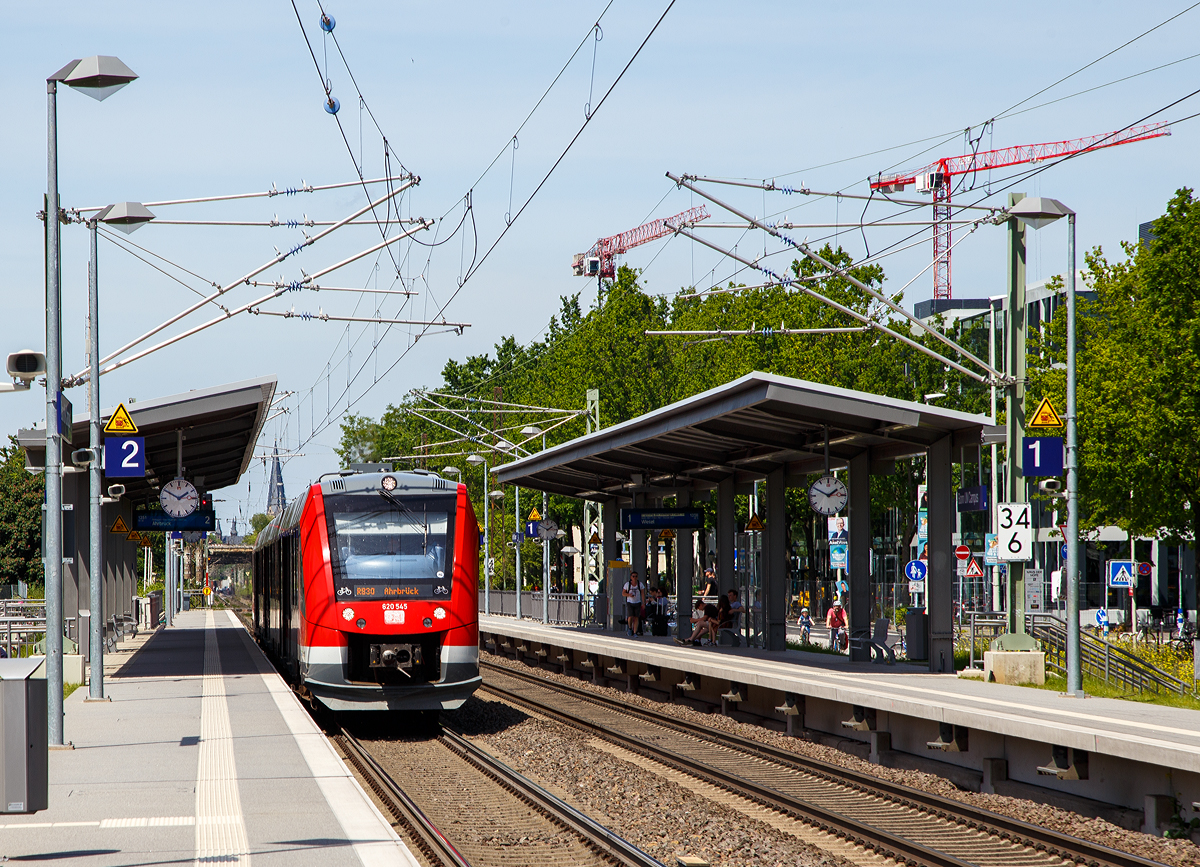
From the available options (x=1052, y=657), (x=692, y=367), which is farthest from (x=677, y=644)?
(x=692, y=367)

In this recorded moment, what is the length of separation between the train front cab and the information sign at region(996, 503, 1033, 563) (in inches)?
264

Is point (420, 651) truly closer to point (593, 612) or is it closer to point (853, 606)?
point (853, 606)

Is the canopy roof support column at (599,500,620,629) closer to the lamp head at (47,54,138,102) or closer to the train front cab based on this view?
the train front cab

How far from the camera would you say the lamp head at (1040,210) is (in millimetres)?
17172

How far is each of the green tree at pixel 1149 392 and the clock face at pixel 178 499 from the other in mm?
19325

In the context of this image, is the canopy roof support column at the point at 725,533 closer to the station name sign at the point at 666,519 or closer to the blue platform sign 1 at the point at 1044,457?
the station name sign at the point at 666,519

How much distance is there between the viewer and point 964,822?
36.9 ft

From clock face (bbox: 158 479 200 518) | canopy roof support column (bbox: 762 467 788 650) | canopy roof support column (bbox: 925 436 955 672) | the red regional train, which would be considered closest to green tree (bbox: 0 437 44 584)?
clock face (bbox: 158 479 200 518)

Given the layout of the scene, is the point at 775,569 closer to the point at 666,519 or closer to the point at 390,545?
the point at 666,519

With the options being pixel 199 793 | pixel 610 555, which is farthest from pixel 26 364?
pixel 610 555

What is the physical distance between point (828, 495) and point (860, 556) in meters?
1.60

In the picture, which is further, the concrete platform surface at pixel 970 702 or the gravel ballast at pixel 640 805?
the concrete platform surface at pixel 970 702

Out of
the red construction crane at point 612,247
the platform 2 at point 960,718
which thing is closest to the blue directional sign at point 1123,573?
the platform 2 at point 960,718

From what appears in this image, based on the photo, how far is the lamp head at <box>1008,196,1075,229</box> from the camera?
1717cm
